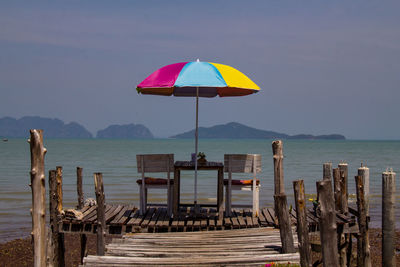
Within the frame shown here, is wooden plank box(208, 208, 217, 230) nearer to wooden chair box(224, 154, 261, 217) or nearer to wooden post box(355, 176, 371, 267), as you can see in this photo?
wooden chair box(224, 154, 261, 217)

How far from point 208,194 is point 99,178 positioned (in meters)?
15.4

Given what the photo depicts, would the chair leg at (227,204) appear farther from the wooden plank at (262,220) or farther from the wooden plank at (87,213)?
the wooden plank at (87,213)

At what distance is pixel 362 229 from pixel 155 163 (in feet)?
14.2

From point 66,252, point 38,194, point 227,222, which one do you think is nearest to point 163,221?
point 227,222

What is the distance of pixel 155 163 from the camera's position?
958cm

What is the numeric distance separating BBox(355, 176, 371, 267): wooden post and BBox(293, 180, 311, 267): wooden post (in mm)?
3264

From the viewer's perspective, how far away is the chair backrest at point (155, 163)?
9.50 meters

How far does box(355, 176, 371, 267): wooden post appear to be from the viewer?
9477mm

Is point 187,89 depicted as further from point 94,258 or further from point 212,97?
point 94,258

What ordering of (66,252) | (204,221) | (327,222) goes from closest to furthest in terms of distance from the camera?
(327,222)
(204,221)
(66,252)

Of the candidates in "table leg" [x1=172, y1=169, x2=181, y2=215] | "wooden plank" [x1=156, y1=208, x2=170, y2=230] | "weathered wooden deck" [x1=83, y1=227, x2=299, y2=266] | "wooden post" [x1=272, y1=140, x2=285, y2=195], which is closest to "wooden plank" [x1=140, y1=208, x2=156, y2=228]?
"wooden plank" [x1=156, y1=208, x2=170, y2=230]

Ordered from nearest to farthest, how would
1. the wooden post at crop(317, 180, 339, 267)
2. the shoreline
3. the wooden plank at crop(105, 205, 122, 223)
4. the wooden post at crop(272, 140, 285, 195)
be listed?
the wooden post at crop(317, 180, 339, 267) < the wooden post at crop(272, 140, 285, 195) < the wooden plank at crop(105, 205, 122, 223) < the shoreline

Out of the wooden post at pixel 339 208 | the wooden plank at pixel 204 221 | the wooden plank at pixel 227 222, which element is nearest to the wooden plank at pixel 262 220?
the wooden plank at pixel 227 222

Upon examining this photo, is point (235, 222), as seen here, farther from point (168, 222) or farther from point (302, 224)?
point (302, 224)
